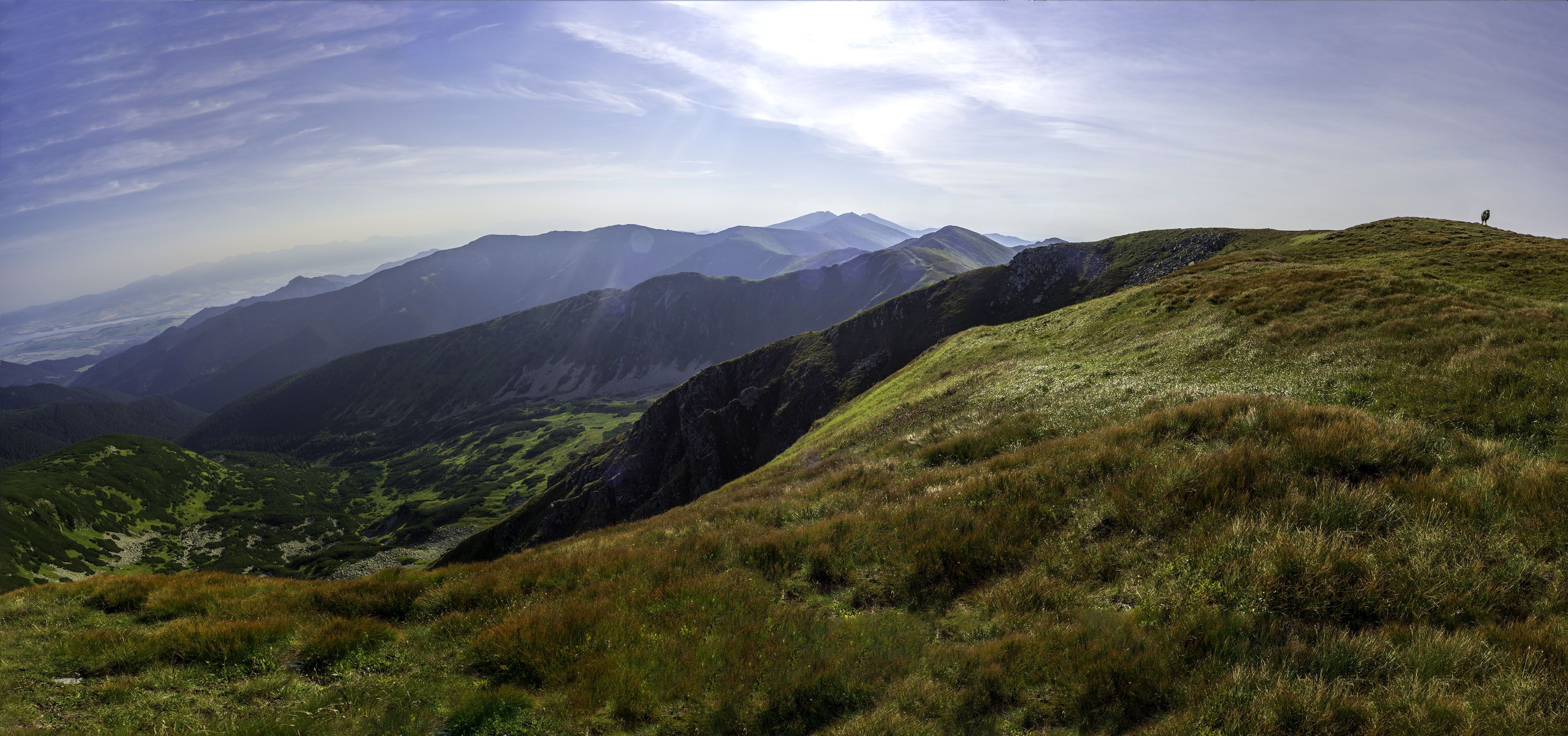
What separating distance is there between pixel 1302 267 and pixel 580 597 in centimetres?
4741

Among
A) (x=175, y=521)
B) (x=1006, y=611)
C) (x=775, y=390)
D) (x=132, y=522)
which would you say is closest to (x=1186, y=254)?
(x=775, y=390)

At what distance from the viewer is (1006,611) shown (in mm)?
7996

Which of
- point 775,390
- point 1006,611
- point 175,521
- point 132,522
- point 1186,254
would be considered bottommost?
point 175,521

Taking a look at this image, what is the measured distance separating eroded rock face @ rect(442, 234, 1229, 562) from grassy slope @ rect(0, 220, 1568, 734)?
65.5 metres

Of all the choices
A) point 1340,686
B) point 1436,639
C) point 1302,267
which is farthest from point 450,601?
point 1302,267

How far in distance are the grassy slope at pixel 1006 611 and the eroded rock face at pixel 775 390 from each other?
6548 centimetres

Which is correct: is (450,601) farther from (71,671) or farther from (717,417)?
(717,417)

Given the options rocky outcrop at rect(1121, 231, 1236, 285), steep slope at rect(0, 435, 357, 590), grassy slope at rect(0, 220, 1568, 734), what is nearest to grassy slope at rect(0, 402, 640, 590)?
steep slope at rect(0, 435, 357, 590)

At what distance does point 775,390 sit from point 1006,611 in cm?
8559

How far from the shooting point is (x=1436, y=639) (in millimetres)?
5418

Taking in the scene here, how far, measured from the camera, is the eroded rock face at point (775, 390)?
84000 mm

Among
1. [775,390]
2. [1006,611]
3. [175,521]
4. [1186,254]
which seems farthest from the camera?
[175,521]

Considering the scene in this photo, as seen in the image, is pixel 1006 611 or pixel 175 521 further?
pixel 175 521

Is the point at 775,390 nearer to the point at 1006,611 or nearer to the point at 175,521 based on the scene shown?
the point at 1006,611
